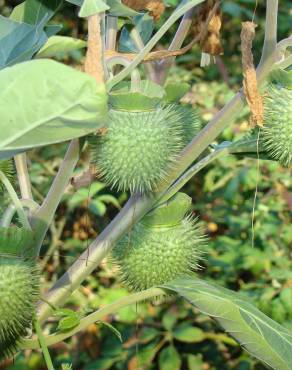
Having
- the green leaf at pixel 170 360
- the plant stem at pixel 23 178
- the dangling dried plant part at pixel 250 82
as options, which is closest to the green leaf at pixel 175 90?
the dangling dried plant part at pixel 250 82

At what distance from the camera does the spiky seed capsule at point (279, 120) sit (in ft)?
3.54

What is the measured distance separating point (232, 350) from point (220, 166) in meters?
0.56

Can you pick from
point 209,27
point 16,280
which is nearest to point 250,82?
point 209,27

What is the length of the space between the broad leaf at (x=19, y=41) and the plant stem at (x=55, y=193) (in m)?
0.15

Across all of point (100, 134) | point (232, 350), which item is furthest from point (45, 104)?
point (232, 350)

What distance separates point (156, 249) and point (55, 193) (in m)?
0.19

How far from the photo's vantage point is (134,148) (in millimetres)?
1041

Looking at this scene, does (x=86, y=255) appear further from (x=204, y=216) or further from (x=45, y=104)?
(x=204, y=216)

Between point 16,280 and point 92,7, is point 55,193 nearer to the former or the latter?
point 16,280

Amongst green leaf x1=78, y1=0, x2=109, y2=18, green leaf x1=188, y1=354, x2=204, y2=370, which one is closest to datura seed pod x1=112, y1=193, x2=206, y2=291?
green leaf x1=78, y1=0, x2=109, y2=18

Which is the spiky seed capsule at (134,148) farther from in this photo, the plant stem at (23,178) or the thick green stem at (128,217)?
the plant stem at (23,178)

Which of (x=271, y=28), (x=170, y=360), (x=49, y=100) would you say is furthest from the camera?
(x=170, y=360)

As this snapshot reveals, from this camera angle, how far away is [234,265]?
7.67 ft

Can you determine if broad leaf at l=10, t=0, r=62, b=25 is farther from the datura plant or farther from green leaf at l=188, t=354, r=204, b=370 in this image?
green leaf at l=188, t=354, r=204, b=370
